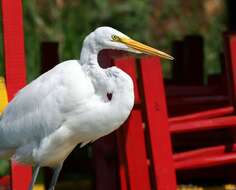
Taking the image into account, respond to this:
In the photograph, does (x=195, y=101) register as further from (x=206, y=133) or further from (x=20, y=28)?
(x=20, y=28)

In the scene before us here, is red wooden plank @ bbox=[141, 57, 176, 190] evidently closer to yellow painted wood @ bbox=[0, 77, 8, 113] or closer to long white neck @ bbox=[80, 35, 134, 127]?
long white neck @ bbox=[80, 35, 134, 127]

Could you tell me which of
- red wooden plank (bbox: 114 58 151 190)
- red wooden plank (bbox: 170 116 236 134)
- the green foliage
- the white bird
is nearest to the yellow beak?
the white bird

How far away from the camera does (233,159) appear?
5395 millimetres

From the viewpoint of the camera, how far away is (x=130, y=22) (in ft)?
41.3

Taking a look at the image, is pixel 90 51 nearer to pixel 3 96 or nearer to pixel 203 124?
pixel 3 96

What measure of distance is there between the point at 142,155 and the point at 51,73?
0.73 meters

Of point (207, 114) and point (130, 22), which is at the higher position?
point (130, 22)

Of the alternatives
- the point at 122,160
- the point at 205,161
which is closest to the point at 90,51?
the point at 122,160

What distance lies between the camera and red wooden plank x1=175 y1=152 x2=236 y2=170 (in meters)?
5.17

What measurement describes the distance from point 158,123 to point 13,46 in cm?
86

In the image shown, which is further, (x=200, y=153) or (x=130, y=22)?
(x=130, y=22)

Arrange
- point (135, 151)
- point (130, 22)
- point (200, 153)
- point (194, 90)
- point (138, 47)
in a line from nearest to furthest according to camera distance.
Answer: point (138, 47)
point (135, 151)
point (200, 153)
point (194, 90)
point (130, 22)

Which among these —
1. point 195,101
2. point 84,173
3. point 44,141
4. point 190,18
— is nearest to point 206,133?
point 195,101

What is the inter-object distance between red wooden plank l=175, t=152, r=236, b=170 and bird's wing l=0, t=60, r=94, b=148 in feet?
2.59
